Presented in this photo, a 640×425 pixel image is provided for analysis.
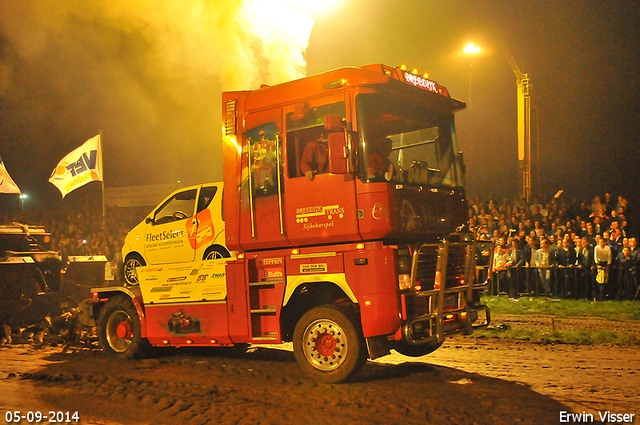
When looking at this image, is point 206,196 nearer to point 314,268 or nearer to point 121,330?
point 121,330

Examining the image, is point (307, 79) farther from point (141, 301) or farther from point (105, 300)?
point (105, 300)

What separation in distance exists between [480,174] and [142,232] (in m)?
14.7

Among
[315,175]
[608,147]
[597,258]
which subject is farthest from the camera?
[608,147]

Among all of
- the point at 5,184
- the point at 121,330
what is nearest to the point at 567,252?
Result: the point at 121,330

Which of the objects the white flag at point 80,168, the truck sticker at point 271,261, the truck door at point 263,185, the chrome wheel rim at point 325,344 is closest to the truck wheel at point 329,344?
the chrome wheel rim at point 325,344

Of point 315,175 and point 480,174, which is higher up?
point 480,174

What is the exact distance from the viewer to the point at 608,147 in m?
19.4

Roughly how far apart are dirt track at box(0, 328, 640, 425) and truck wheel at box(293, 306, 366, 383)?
204 millimetres

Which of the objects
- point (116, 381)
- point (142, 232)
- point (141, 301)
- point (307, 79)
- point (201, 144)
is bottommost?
point (116, 381)

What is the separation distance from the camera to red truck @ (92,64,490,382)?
21.9 ft

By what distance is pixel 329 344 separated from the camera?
274 inches

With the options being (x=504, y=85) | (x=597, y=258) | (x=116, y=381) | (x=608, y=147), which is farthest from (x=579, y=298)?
(x=116, y=381)

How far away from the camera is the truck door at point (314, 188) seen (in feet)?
22.4

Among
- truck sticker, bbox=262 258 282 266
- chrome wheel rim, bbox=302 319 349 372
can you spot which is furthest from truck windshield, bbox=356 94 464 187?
chrome wheel rim, bbox=302 319 349 372
